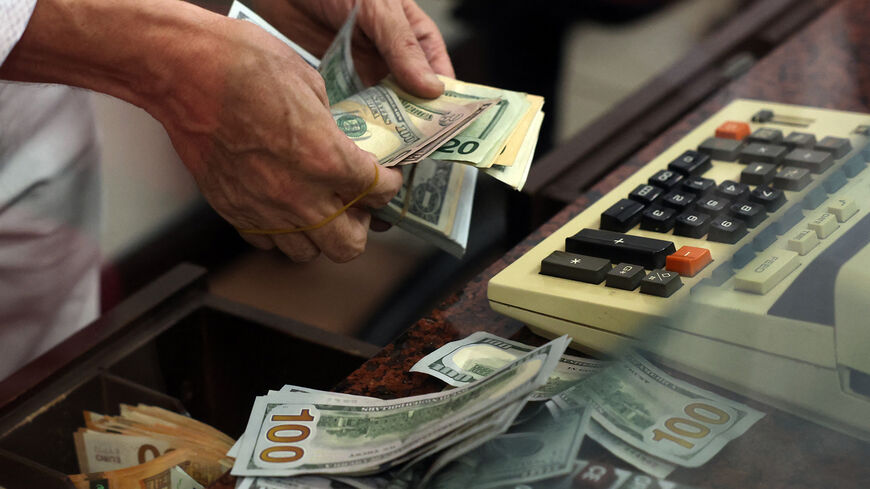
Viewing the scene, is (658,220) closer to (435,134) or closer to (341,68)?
(435,134)

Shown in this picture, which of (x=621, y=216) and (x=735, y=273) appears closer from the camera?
(x=735, y=273)

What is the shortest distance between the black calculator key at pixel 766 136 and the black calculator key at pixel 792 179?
0.31 feet

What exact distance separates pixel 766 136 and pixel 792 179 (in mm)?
135

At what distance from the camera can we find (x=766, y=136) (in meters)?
1.03

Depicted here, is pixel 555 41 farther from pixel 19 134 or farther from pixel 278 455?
pixel 278 455

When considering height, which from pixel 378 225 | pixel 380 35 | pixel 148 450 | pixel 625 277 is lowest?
pixel 148 450

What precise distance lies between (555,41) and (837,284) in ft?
9.04

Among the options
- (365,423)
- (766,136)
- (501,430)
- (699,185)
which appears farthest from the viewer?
(766,136)

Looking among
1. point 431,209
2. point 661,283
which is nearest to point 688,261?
point 661,283

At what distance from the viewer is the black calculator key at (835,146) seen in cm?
96

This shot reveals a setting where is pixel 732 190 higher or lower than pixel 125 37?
lower

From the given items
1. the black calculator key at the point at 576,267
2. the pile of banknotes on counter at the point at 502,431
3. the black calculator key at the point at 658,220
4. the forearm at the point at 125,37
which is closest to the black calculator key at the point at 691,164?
the black calculator key at the point at 658,220

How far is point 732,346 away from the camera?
70 centimetres

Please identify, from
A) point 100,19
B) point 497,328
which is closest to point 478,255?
point 497,328
